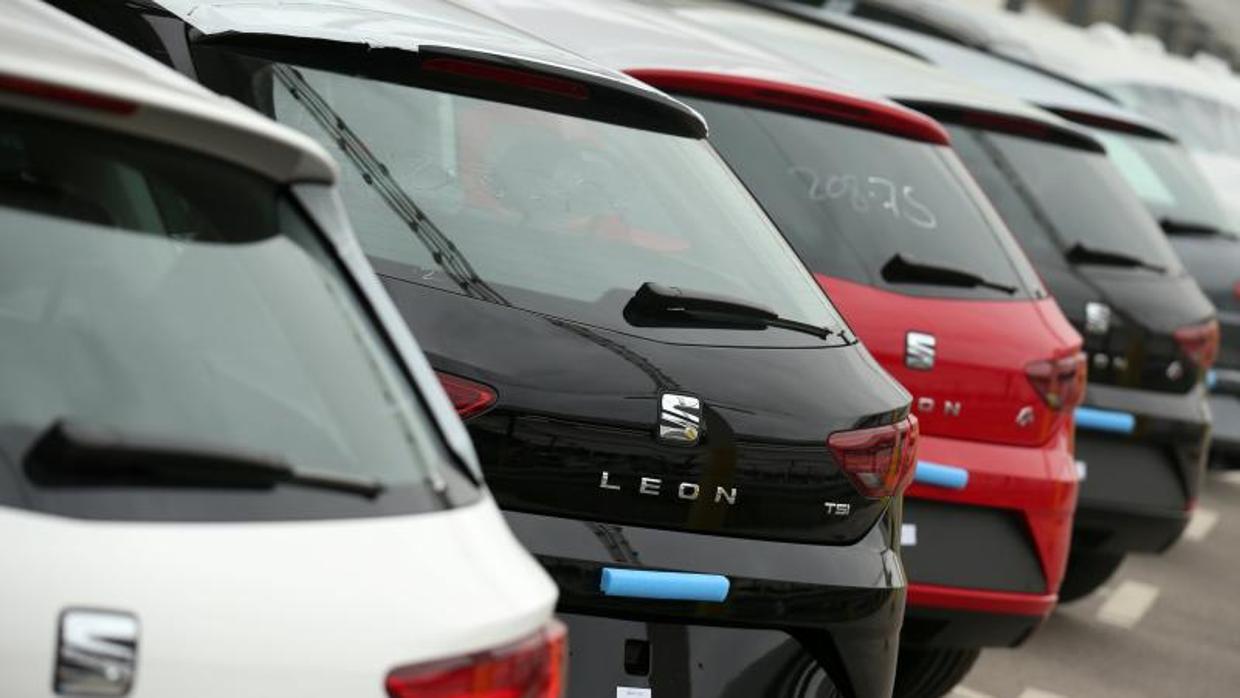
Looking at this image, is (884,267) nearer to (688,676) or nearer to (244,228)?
(688,676)

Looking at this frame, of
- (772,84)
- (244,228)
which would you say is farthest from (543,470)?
(772,84)

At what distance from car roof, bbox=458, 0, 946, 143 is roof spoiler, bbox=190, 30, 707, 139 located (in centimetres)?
123

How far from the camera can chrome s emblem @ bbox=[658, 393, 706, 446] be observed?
14.3 feet

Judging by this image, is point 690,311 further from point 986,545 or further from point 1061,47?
point 1061,47

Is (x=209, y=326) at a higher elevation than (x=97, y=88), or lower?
lower

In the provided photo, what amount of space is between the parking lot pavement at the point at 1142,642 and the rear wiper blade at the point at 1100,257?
134 cm

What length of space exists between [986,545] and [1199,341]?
2.59 meters

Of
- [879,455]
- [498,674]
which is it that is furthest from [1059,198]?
[498,674]

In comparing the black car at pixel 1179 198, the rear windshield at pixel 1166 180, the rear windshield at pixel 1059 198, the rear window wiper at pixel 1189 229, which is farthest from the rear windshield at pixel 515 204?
the rear window wiper at pixel 1189 229

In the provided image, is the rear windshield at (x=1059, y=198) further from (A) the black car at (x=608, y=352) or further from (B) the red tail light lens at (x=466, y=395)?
(B) the red tail light lens at (x=466, y=395)

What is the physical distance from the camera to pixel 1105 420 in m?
8.64

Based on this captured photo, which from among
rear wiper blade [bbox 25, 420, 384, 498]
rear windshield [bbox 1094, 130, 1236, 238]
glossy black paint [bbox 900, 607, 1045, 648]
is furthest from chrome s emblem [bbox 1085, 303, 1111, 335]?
Answer: rear wiper blade [bbox 25, 420, 384, 498]

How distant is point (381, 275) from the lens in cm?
427

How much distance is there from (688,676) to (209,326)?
1.73 metres
